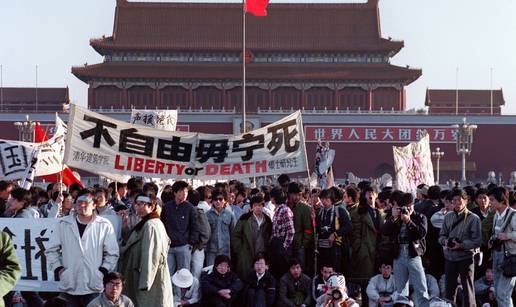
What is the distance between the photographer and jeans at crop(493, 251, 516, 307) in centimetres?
997

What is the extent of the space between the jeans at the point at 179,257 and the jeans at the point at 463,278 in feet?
7.51

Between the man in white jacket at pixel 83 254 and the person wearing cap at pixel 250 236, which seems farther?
the person wearing cap at pixel 250 236

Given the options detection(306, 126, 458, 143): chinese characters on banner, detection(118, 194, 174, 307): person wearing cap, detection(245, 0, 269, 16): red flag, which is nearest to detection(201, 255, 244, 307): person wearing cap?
detection(118, 194, 174, 307): person wearing cap

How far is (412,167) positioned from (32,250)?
1080 cm

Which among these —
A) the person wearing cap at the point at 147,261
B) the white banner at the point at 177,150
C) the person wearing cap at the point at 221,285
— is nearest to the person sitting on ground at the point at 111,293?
the person wearing cap at the point at 147,261

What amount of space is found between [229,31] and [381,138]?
8152mm

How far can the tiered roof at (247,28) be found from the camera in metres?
48.2

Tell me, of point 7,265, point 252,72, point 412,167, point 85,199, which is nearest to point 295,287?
point 85,199

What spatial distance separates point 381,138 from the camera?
4531cm

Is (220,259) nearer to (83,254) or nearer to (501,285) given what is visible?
(83,254)

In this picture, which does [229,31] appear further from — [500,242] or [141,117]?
[500,242]

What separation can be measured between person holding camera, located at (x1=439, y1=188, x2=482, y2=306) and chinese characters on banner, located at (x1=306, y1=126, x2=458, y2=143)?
34736 millimetres

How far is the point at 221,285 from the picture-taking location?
34.2 feet

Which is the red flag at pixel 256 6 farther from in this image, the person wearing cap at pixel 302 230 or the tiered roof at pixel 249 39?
the tiered roof at pixel 249 39
